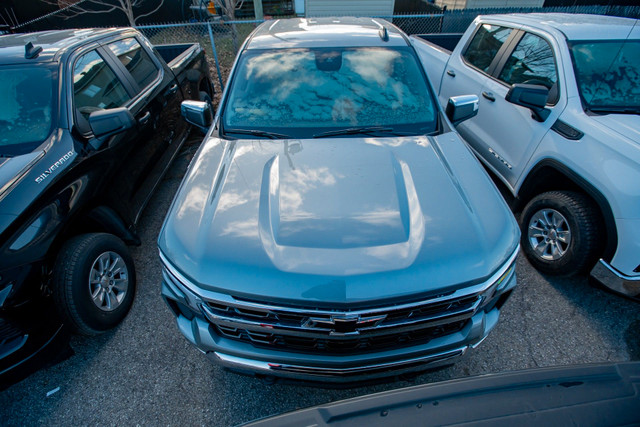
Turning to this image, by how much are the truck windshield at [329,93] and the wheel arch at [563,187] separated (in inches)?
45.9

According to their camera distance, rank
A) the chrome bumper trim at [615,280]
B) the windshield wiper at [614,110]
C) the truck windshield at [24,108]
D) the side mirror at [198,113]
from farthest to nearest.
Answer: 1. the side mirror at [198,113]
2. the windshield wiper at [614,110]
3. the truck windshield at [24,108]
4. the chrome bumper trim at [615,280]

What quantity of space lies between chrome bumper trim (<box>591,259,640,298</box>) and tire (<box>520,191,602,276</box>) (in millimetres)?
199

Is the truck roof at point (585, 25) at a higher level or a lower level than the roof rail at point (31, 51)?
higher

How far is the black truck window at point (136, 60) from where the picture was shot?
11.4 feet

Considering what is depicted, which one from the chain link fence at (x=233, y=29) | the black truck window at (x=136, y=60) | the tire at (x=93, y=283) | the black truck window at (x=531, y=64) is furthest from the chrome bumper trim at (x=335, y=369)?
the chain link fence at (x=233, y=29)

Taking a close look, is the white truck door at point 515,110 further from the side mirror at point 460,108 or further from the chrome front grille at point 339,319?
the chrome front grille at point 339,319

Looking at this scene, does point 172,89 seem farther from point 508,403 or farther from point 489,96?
point 508,403

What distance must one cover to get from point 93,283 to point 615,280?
369 cm

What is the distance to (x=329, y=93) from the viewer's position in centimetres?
255

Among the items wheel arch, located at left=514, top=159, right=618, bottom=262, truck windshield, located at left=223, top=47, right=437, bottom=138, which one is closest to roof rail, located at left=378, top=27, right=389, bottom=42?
truck windshield, located at left=223, top=47, right=437, bottom=138

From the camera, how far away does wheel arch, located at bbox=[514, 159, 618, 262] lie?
2.27 meters

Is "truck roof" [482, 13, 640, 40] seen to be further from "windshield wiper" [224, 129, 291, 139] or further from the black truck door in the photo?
the black truck door

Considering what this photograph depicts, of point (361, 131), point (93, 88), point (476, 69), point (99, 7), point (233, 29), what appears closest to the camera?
point (361, 131)

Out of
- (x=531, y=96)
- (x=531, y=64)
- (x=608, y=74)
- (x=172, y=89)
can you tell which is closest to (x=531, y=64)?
(x=531, y=64)
